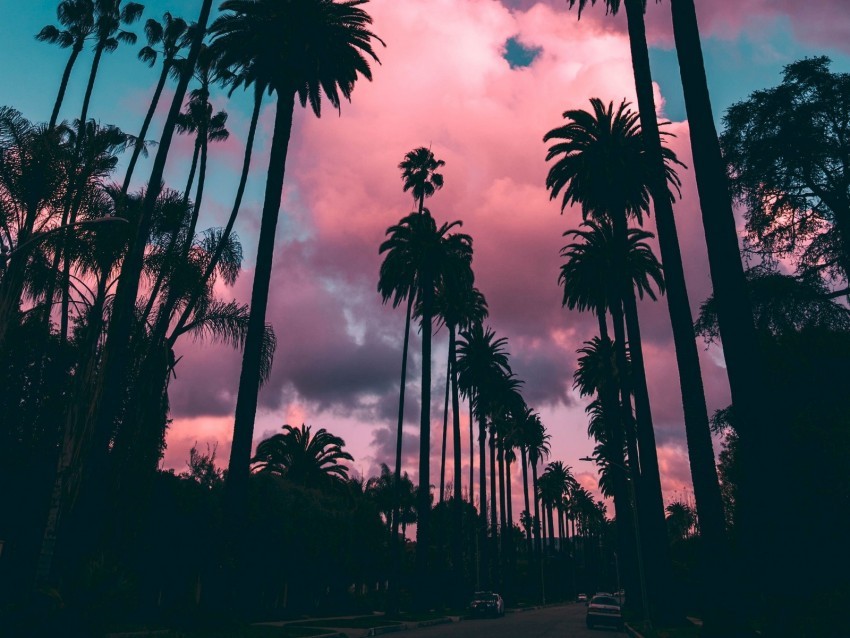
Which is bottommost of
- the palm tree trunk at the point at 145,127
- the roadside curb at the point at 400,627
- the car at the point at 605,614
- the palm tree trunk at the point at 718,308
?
the roadside curb at the point at 400,627

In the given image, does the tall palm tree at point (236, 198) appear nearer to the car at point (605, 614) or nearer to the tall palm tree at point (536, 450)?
the car at point (605, 614)

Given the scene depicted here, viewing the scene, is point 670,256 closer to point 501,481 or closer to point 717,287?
point 717,287

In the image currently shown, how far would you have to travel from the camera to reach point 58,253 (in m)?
21.2

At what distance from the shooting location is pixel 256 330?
2111cm

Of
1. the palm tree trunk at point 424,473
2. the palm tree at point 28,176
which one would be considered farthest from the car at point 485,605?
the palm tree at point 28,176

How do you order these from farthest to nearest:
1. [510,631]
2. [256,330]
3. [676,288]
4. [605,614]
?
1. [605,614]
2. [510,631]
3. [256,330]
4. [676,288]

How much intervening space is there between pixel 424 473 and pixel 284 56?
2782 cm

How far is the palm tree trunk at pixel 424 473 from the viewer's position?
43594 millimetres

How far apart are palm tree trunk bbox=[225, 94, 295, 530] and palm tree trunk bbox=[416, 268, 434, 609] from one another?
2406 cm

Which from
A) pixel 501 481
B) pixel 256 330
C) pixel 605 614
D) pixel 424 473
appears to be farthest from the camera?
pixel 501 481

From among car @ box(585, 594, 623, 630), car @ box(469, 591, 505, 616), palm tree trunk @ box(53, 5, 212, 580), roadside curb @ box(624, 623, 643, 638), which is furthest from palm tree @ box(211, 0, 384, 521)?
car @ box(469, 591, 505, 616)

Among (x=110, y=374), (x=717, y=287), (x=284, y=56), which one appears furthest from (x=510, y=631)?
(x=284, y=56)

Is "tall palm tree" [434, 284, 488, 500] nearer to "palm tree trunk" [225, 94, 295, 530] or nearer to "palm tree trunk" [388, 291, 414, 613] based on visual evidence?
"palm tree trunk" [388, 291, 414, 613]

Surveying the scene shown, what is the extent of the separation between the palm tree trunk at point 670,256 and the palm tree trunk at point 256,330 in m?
12.3
